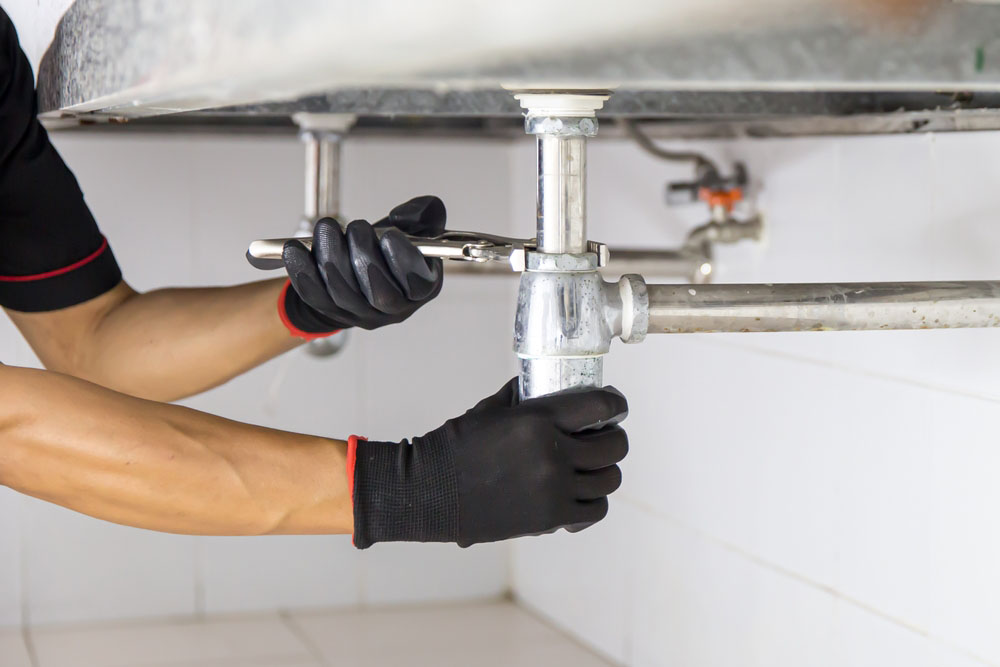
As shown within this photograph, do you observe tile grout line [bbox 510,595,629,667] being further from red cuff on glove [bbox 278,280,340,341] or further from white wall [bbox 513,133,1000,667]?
red cuff on glove [bbox 278,280,340,341]

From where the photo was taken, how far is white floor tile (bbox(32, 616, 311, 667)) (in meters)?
1.36

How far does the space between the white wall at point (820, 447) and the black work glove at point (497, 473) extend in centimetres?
42

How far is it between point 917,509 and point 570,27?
0.73 metres

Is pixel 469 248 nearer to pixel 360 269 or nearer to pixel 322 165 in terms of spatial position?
pixel 360 269

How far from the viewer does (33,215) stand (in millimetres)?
936

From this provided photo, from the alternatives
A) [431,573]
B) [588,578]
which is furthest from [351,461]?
[431,573]

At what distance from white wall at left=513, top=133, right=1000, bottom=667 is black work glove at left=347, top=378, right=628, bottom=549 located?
1.38 feet

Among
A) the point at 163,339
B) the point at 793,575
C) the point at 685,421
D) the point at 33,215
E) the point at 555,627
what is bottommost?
the point at 555,627

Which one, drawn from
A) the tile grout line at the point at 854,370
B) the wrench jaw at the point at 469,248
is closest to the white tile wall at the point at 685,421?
the tile grout line at the point at 854,370

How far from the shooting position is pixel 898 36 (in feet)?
1.09

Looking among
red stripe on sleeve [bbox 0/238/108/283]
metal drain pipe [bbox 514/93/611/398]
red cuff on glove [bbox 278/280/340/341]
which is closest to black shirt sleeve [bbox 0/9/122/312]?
red stripe on sleeve [bbox 0/238/108/283]

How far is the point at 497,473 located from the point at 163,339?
1.64ft

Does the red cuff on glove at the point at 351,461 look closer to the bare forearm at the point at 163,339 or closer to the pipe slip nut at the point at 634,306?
the pipe slip nut at the point at 634,306

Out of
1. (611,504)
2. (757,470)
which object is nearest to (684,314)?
(757,470)
